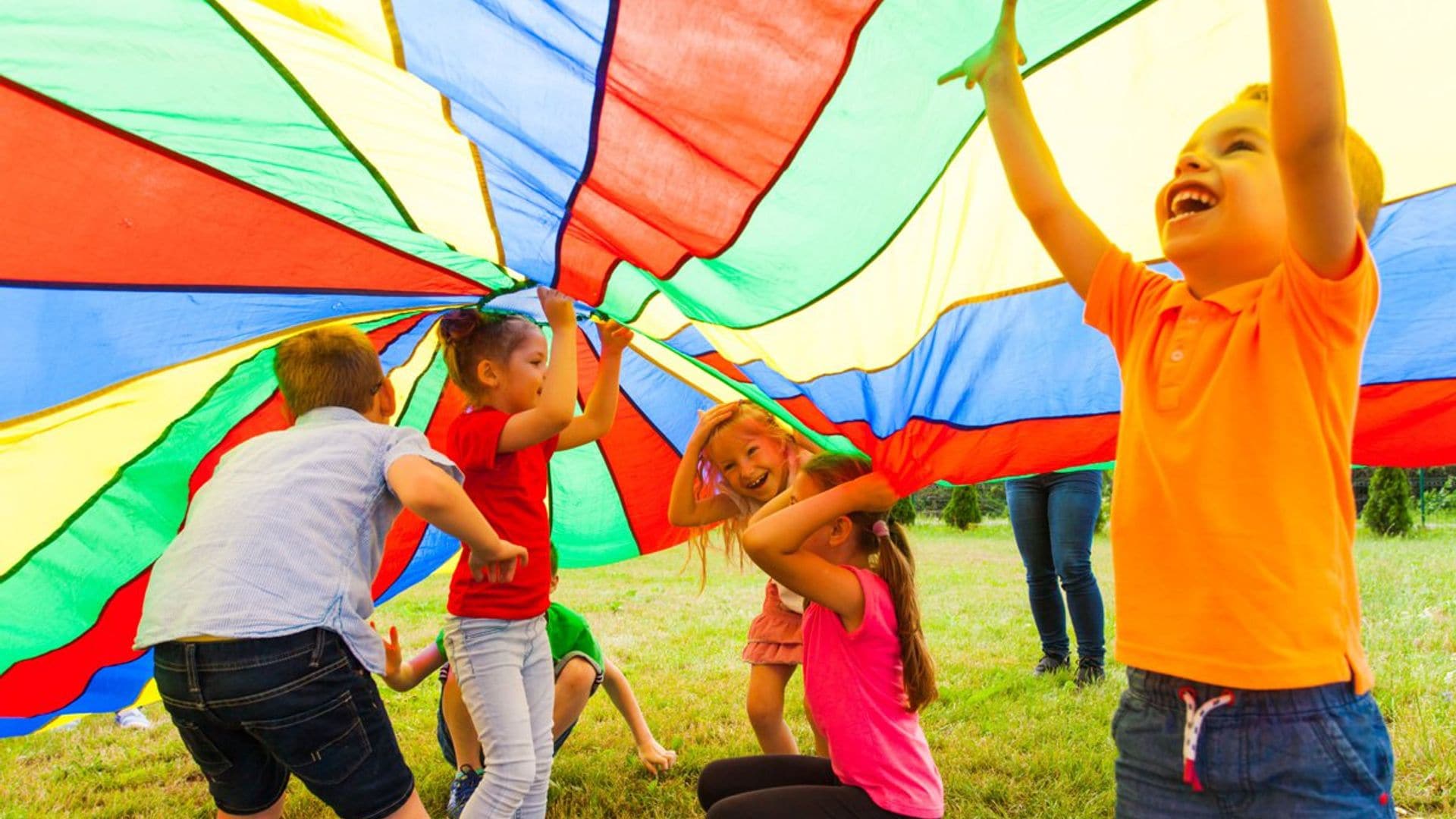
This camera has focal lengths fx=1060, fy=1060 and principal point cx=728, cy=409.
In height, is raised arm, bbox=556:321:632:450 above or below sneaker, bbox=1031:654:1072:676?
above

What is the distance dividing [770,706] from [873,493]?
1.11m

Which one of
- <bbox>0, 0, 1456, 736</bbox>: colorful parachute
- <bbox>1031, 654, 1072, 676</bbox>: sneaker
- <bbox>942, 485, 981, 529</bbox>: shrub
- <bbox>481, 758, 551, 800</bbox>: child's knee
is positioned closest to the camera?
<bbox>0, 0, 1456, 736</bbox>: colorful parachute

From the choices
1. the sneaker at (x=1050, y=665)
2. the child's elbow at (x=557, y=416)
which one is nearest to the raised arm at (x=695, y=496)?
the child's elbow at (x=557, y=416)

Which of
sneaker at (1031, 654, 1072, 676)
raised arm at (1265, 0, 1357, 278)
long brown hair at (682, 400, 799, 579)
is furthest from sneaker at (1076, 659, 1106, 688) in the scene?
raised arm at (1265, 0, 1357, 278)

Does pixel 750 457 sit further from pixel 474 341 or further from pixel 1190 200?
pixel 1190 200

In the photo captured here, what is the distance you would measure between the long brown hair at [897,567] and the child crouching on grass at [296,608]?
693 millimetres


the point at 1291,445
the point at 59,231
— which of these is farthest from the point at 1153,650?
the point at 59,231

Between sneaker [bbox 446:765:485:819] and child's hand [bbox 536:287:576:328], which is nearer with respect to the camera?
child's hand [bbox 536:287:576:328]

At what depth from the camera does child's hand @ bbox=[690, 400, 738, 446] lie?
2.79 metres

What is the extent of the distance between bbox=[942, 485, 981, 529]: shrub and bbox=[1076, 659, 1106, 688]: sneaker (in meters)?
10.8

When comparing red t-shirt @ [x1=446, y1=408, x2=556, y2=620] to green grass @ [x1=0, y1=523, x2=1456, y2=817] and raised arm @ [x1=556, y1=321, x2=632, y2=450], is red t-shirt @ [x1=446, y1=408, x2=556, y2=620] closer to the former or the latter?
raised arm @ [x1=556, y1=321, x2=632, y2=450]

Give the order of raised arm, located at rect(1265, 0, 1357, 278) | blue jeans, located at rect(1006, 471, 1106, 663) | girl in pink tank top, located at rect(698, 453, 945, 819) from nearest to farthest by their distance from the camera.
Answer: raised arm, located at rect(1265, 0, 1357, 278) < girl in pink tank top, located at rect(698, 453, 945, 819) < blue jeans, located at rect(1006, 471, 1106, 663)

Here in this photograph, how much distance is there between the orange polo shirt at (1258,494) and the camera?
1233mm

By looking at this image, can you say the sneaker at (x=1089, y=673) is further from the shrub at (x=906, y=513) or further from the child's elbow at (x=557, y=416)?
the shrub at (x=906, y=513)
